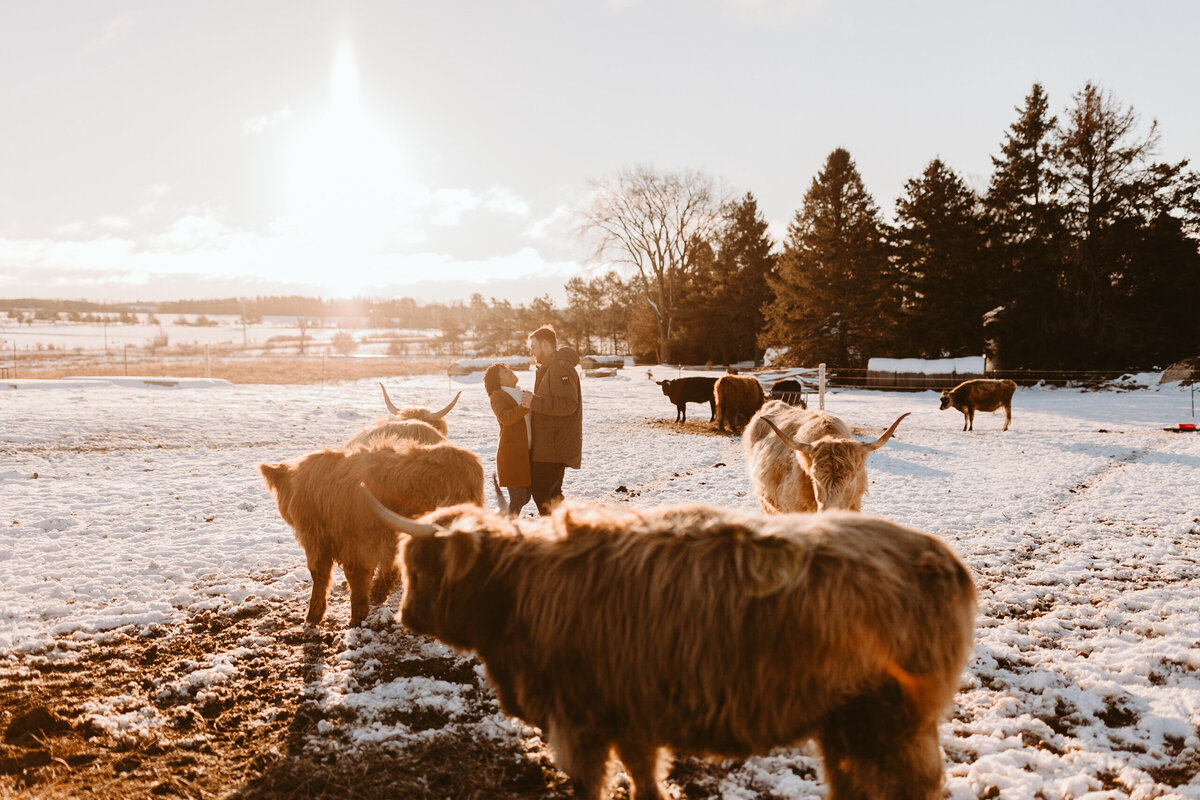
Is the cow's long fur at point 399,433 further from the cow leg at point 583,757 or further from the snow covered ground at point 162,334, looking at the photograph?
the snow covered ground at point 162,334

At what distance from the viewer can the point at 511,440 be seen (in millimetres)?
5215

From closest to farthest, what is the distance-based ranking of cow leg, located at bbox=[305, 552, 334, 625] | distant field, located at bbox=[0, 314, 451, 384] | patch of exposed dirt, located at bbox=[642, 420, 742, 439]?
cow leg, located at bbox=[305, 552, 334, 625] < patch of exposed dirt, located at bbox=[642, 420, 742, 439] < distant field, located at bbox=[0, 314, 451, 384]

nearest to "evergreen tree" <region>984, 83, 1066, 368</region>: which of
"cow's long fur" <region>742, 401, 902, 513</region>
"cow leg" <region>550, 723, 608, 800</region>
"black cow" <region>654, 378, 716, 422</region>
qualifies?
"black cow" <region>654, 378, 716, 422</region>

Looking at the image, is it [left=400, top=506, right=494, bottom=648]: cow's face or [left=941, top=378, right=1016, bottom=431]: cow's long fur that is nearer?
[left=400, top=506, right=494, bottom=648]: cow's face

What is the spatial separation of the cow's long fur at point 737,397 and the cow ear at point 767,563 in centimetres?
1314

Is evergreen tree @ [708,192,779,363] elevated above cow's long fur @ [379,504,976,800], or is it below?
above

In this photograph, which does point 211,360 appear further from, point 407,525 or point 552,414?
point 407,525

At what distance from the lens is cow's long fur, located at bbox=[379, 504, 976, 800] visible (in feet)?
6.29

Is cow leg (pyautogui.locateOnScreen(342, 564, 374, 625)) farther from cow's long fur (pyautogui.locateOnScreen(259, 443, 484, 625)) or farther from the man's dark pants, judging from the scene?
the man's dark pants

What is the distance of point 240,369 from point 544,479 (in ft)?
97.7

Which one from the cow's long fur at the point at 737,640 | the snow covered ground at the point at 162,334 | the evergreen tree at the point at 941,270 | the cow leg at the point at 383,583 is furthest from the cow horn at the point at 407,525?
the snow covered ground at the point at 162,334

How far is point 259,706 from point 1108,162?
35.0 m

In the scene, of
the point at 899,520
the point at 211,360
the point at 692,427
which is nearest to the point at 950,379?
the point at 692,427

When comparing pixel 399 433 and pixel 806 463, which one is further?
pixel 399 433
